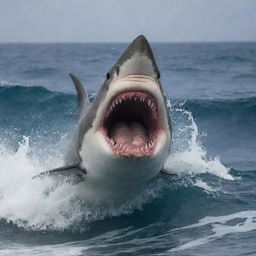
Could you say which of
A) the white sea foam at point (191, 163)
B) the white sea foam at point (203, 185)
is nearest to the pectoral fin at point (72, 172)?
the white sea foam at point (191, 163)

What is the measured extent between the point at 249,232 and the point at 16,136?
12724mm

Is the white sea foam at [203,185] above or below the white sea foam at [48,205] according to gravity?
above

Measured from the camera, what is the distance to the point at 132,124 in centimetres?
909

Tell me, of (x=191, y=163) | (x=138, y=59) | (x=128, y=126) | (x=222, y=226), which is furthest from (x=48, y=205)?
→ (x=191, y=163)

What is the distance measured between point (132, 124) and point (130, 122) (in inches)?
1.9

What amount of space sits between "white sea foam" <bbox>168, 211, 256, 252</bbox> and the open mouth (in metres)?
1.84

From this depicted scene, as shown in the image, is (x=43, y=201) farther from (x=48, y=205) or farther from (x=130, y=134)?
→ (x=130, y=134)

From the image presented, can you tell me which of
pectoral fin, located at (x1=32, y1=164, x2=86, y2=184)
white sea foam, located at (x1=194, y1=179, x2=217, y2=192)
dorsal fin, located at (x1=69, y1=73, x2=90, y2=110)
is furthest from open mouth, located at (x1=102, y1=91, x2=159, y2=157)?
white sea foam, located at (x1=194, y1=179, x2=217, y2=192)

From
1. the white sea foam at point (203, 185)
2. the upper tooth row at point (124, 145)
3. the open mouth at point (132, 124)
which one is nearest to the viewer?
the open mouth at point (132, 124)

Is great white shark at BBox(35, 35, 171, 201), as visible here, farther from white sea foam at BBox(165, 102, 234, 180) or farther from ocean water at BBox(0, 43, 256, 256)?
white sea foam at BBox(165, 102, 234, 180)

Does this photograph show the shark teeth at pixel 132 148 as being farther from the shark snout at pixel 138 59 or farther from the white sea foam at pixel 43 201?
the white sea foam at pixel 43 201

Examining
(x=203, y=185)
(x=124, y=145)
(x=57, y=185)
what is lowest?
(x=124, y=145)

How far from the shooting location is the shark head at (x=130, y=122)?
832 cm

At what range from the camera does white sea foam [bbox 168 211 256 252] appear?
9688 mm
